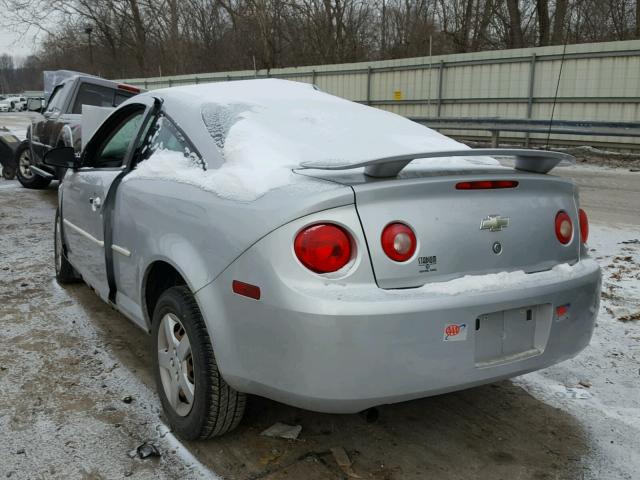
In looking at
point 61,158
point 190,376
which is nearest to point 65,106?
point 61,158

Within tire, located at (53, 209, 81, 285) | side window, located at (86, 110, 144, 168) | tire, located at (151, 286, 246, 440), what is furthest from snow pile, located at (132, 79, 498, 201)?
tire, located at (53, 209, 81, 285)

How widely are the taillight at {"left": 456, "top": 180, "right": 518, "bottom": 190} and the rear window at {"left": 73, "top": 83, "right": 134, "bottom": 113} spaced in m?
8.68

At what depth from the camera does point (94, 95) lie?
10.1 m

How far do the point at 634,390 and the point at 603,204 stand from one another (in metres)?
6.03

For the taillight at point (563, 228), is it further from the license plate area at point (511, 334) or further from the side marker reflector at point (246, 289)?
the side marker reflector at point (246, 289)

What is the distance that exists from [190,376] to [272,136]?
119 cm

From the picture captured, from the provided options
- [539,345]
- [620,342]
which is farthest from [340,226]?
[620,342]

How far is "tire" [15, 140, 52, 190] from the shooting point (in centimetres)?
1105

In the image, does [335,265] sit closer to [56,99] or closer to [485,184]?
[485,184]

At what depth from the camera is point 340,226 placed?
226cm

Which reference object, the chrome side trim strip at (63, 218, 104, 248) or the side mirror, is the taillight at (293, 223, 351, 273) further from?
the side mirror

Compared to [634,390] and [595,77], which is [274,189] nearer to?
[634,390]

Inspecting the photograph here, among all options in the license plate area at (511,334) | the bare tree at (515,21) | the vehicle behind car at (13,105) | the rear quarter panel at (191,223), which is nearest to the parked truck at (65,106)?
the rear quarter panel at (191,223)

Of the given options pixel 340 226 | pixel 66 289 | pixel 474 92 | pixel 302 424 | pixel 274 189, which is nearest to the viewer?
pixel 340 226
